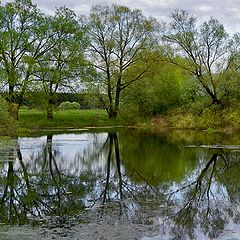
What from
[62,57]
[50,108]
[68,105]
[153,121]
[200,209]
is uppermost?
[62,57]

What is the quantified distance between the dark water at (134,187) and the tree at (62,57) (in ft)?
70.3

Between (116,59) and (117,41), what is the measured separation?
212 centimetres

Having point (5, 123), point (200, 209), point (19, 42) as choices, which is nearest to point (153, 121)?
point (19, 42)

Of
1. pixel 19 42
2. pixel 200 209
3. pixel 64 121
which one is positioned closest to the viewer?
pixel 200 209

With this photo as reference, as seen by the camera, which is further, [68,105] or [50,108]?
[68,105]

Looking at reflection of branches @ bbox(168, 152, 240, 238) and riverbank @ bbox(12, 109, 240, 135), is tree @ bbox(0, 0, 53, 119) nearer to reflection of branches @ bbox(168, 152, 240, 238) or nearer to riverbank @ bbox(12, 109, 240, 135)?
riverbank @ bbox(12, 109, 240, 135)

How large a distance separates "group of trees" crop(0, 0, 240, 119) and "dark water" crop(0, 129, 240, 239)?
21144mm

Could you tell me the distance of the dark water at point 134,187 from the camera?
9.09 m

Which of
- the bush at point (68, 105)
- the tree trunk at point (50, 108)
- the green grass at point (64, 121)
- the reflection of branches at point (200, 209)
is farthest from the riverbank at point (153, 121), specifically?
the reflection of branches at point (200, 209)

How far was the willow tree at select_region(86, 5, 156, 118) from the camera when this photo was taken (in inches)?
1913

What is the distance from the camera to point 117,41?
49156mm

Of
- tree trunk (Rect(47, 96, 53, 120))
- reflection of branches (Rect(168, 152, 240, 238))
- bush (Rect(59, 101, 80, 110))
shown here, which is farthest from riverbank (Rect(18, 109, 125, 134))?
reflection of branches (Rect(168, 152, 240, 238))

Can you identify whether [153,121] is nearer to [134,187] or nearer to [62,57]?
[62,57]

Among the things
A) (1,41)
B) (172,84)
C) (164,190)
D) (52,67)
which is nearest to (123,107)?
(172,84)
